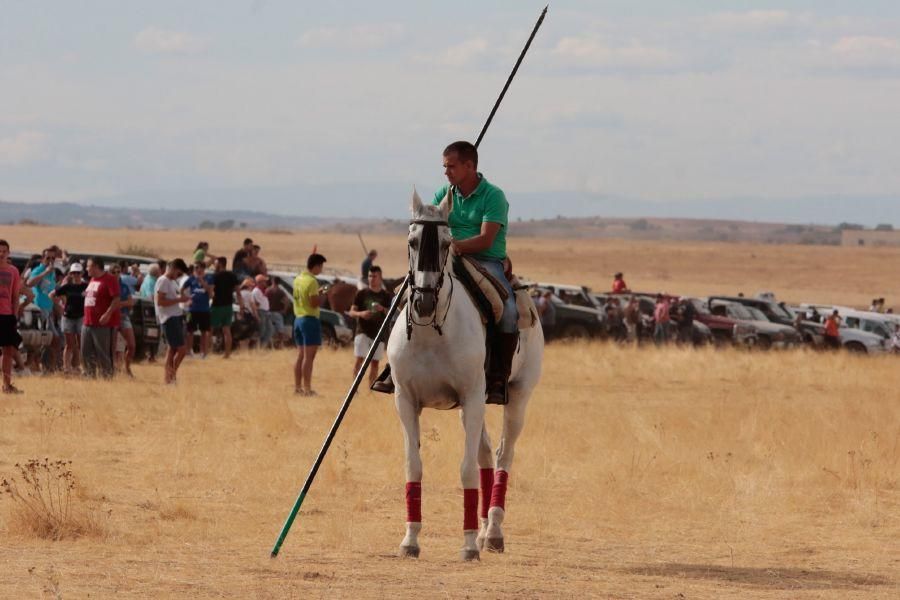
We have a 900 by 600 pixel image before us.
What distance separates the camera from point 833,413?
2181 centimetres

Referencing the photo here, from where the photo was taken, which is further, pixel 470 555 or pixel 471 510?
pixel 471 510

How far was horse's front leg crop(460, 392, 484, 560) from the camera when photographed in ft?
36.3

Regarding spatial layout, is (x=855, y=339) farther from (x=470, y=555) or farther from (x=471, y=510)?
(x=470, y=555)

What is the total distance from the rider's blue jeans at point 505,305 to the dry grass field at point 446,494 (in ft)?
4.96

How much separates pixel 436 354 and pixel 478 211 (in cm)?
115

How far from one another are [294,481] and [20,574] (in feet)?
17.8

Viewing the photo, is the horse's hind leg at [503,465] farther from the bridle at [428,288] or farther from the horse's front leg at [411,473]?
the bridle at [428,288]

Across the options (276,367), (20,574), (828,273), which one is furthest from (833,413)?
(828,273)

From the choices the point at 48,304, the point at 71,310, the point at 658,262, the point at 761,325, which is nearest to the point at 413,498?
the point at 71,310

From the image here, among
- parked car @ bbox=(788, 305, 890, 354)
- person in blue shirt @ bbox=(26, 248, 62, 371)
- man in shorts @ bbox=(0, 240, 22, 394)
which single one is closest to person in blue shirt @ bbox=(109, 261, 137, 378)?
person in blue shirt @ bbox=(26, 248, 62, 371)

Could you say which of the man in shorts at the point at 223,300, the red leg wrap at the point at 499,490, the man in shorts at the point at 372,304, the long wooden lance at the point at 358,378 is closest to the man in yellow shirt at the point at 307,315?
the man in shorts at the point at 372,304

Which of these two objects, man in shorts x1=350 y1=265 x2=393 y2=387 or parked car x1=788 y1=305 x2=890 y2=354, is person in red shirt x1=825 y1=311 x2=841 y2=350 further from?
man in shorts x1=350 y1=265 x2=393 y2=387

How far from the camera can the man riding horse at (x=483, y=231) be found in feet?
37.6

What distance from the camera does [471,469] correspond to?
36.9 ft
